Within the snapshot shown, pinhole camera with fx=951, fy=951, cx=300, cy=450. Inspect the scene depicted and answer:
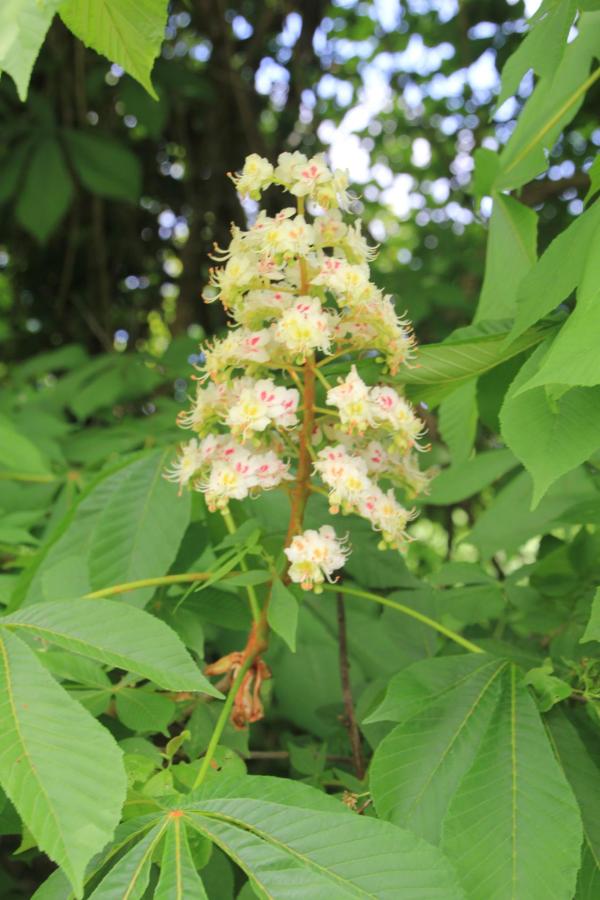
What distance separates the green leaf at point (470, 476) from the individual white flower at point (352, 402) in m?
0.73

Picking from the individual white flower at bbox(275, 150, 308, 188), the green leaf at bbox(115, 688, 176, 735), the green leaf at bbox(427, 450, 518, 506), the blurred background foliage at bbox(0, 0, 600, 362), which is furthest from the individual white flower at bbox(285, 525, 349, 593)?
the blurred background foliage at bbox(0, 0, 600, 362)

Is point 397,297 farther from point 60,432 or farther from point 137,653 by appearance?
point 137,653

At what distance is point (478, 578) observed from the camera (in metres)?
1.21

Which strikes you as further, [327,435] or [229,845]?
[327,435]

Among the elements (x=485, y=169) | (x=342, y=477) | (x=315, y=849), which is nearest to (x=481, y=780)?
(x=315, y=849)

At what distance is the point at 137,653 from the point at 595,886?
16.0 inches

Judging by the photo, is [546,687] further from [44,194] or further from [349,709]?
[44,194]

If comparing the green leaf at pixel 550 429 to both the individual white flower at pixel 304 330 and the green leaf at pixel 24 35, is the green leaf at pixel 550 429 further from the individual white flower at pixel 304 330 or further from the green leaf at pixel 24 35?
the green leaf at pixel 24 35

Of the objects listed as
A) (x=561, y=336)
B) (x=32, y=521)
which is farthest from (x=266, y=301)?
(x=32, y=521)

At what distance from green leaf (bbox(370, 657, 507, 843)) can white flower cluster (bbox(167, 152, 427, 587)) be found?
144 millimetres

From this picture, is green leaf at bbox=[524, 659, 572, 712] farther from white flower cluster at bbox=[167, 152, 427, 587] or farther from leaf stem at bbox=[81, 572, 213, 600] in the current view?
leaf stem at bbox=[81, 572, 213, 600]

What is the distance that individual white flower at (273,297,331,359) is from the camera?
0.79 meters

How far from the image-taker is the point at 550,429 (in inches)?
29.3

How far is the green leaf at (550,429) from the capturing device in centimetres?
73
